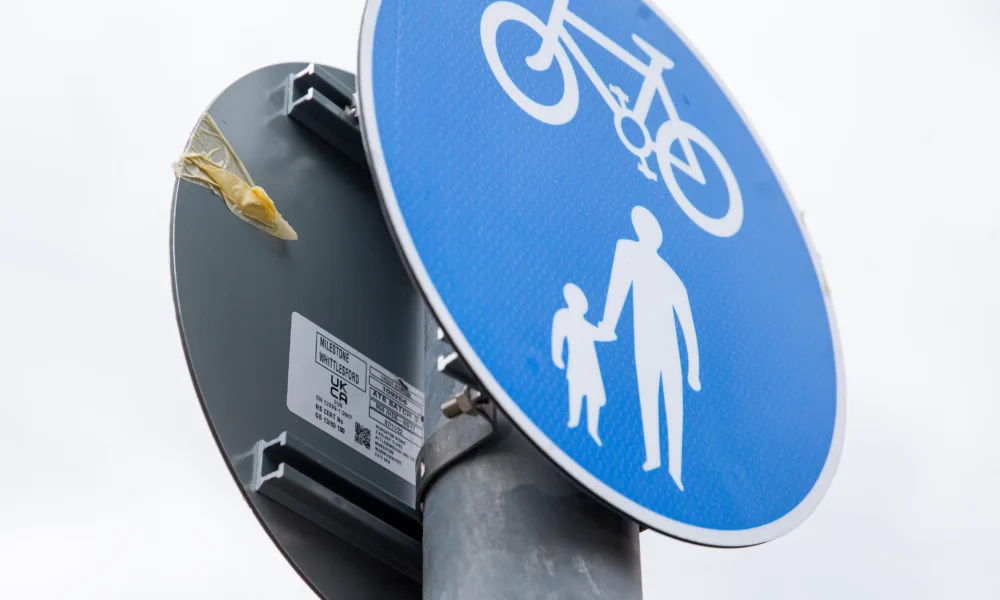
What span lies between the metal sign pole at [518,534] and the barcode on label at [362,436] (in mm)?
223

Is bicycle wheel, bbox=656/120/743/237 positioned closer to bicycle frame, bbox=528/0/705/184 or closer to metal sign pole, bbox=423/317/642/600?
bicycle frame, bbox=528/0/705/184

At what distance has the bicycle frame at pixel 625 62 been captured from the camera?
2.28 m

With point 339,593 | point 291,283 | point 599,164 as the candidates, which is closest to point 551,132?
point 599,164

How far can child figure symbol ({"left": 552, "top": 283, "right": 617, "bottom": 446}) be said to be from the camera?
1766 millimetres

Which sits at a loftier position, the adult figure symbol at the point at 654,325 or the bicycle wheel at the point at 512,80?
the bicycle wheel at the point at 512,80

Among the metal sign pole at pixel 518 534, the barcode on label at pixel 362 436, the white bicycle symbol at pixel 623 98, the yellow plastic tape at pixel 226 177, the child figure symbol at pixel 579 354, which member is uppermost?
the white bicycle symbol at pixel 623 98

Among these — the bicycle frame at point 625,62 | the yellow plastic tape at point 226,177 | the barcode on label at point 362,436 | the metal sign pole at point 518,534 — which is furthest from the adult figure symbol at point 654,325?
the yellow plastic tape at point 226,177

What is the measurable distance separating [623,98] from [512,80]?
32cm

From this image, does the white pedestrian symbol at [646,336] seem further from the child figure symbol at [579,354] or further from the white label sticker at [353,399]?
the white label sticker at [353,399]

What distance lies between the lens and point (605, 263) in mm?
1979

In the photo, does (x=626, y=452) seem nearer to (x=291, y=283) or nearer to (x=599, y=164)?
(x=599, y=164)

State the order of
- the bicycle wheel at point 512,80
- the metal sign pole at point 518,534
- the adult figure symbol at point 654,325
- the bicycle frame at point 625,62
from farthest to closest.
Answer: the bicycle frame at point 625,62 → the bicycle wheel at point 512,80 → the adult figure symbol at point 654,325 → the metal sign pole at point 518,534

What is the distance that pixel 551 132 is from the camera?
6.84ft

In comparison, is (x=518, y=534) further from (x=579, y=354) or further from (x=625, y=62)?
(x=625, y=62)
